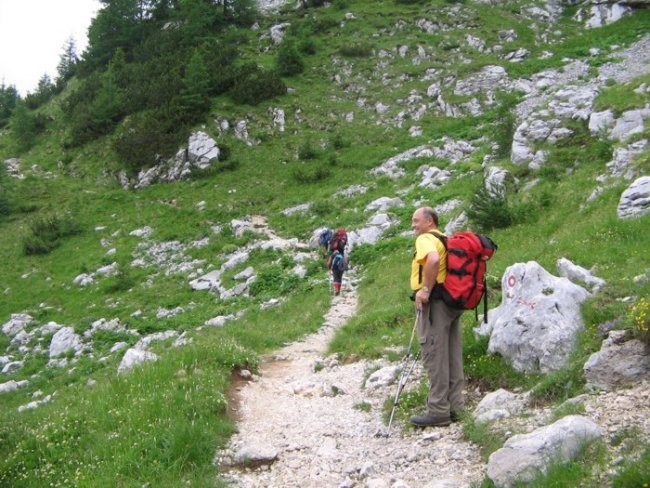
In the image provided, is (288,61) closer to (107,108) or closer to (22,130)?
(107,108)

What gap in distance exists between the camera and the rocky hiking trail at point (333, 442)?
18.8 feet

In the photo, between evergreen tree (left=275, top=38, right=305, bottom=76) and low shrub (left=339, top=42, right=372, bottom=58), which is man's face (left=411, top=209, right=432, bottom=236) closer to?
evergreen tree (left=275, top=38, right=305, bottom=76)

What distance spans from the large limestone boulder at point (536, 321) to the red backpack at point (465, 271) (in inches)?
47.4

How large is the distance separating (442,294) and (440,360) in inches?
33.1

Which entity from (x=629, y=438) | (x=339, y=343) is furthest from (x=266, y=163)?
(x=629, y=438)

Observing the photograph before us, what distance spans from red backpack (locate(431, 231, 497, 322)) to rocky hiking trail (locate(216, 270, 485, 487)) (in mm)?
1521

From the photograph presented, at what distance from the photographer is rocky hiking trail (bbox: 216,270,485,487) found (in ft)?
18.8

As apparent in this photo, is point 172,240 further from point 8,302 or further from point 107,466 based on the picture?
point 107,466

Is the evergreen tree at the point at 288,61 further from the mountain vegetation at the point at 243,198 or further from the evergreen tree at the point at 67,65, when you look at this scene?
the evergreen tree at the point at 67,65

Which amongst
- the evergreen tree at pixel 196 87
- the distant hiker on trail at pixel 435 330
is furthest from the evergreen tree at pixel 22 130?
the distant hiker on trail at pixel 435 330

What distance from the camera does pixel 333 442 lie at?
688 cm

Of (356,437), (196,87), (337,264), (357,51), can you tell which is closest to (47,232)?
(196,87)

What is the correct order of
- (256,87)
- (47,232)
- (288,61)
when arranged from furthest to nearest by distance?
(288,61)
(256,87)
(47,232)

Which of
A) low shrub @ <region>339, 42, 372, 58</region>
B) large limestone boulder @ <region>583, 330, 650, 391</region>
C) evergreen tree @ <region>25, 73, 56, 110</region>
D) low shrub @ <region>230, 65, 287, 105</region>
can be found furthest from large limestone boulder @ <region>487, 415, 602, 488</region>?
evergreen tree @ <region>25, 73, 56, 110</region>
